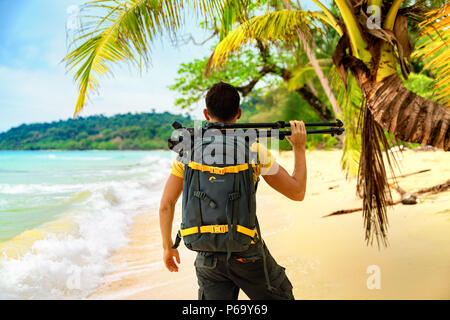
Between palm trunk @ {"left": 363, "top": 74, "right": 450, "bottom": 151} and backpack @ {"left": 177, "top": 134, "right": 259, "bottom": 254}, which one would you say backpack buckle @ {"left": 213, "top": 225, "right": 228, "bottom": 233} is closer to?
backpack @ {"left": 177, "top": 134, "right": 259, "bottom": 254}

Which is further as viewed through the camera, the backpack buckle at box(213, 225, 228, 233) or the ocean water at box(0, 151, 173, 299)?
the ocean water at box(0, 151, 173, 299)

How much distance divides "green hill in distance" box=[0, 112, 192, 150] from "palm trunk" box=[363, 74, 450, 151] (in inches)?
2273

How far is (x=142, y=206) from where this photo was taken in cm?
948

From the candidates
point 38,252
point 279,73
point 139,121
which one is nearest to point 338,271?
point 38,252

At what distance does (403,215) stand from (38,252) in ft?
19.2

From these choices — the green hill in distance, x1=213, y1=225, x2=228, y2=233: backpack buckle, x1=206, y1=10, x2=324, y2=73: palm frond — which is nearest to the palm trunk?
x1=206, y1=10, x2=324, y2=73: palm frond

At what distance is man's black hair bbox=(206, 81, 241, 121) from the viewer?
5.29 ft

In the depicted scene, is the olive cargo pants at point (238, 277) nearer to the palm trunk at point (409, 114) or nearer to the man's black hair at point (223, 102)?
the man's black hair at point (223, 102)

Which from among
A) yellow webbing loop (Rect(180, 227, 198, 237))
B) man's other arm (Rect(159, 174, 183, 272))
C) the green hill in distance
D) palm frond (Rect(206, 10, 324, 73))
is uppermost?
the green hill in distance

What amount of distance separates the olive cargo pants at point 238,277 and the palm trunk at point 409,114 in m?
1.77

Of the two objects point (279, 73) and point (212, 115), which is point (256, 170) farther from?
point (279, 73)
